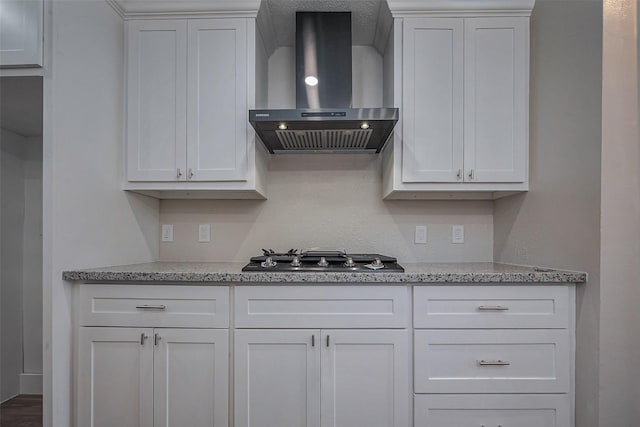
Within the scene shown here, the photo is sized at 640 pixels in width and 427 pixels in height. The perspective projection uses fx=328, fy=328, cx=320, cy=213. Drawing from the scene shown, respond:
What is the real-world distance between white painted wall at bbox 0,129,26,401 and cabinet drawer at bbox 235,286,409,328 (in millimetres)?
1659

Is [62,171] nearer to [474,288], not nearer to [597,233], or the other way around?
[474,288]

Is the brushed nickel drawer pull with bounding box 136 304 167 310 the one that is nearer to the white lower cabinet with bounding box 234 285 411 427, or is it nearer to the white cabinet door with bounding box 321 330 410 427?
the white lower cabinet with bounding box 234 285 411 427

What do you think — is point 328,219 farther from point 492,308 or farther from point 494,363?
point 494,363

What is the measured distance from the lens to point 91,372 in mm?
1482

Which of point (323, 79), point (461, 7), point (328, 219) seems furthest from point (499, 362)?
point (461, 7)

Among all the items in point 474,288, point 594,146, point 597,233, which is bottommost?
point 474,288

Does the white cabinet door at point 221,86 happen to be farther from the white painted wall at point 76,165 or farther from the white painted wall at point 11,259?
the white painted wall at point 11,259

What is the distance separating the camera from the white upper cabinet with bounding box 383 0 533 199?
1769 mm

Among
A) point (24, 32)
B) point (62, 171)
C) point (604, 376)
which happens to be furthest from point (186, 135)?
point (604, 376)

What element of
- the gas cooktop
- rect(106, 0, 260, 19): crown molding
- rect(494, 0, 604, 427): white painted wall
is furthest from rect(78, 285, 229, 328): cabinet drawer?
rect(494, 0, 604, 427): white painted wall

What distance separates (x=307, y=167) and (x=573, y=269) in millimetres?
1511

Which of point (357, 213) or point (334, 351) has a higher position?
point (357, 213)

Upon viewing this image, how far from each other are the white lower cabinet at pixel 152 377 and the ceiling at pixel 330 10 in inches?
69.4

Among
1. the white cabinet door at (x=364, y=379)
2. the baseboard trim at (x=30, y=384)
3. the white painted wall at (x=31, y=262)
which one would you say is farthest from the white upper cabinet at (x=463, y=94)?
the baseboard trim at (x=30, y=384)
